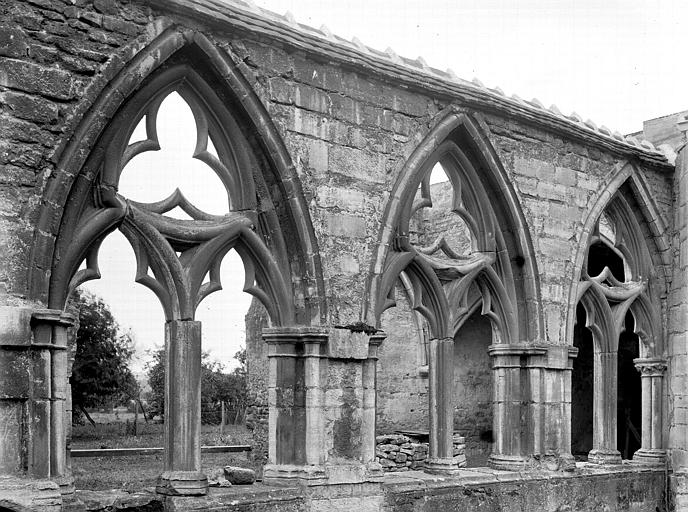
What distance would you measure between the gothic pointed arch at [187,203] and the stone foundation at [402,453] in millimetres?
6180

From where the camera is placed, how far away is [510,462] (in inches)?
320

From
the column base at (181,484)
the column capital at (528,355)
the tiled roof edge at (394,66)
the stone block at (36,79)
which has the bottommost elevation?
the column base at (181,484)

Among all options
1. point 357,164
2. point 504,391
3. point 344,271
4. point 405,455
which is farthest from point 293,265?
point 405,455

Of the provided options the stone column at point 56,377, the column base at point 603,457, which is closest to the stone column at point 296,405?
the stone column at point 56,377

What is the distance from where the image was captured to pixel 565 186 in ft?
28.3

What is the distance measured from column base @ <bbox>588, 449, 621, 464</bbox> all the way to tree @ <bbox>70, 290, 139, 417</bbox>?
1479 cm

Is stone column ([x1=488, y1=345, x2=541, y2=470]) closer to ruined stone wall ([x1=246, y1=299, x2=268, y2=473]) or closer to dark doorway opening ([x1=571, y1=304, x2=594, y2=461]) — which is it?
ruined stone wall ([x1=246, y1=299, x2=268, y2=473])

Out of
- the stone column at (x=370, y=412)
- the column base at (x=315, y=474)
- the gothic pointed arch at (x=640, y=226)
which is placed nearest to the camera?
the column base at (x=315, y=474)

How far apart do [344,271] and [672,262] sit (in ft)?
14.8

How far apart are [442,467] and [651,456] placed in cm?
305

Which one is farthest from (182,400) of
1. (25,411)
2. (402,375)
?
(402,375)

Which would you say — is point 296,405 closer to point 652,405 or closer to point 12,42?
point 12,42

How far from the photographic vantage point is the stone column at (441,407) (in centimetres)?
759

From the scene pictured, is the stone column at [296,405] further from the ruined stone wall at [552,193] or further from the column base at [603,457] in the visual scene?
the column base at [603,457]
